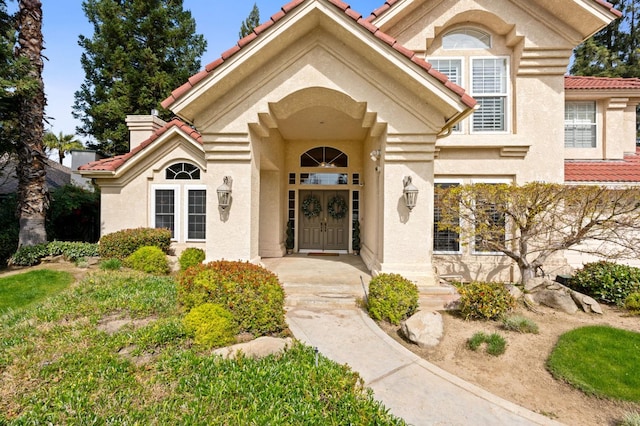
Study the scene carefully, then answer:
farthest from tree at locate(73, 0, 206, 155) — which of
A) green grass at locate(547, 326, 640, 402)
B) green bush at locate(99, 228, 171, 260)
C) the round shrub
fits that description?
green grass at locate(547, 326, 640, 402)

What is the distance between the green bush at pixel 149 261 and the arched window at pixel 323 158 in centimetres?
604

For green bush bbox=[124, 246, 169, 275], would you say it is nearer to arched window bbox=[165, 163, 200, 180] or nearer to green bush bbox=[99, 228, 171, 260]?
green bush bbox=[99, 228, 171, 260]

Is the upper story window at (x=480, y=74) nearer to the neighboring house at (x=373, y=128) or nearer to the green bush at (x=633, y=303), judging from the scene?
the neighboring house at (x=373, y=128)

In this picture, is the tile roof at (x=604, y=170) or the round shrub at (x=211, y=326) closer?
the round shrub at (x=211, y=326)

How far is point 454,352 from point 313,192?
810cm

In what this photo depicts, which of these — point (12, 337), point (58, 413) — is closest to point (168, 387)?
point (58, 413)

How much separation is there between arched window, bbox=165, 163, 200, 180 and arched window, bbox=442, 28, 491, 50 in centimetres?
992

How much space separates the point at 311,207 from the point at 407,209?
551 centimetres

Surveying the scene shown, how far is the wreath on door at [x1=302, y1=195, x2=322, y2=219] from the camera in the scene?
11.5 m

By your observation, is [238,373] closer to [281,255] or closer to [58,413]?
[58,413]

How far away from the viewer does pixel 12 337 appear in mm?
4238

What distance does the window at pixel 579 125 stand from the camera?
9.70 meters

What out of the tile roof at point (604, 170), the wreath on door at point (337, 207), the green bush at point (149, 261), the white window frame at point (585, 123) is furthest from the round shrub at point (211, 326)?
the white window frame at point (585, 123)

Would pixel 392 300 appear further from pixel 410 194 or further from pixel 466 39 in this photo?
pixel 466 39
